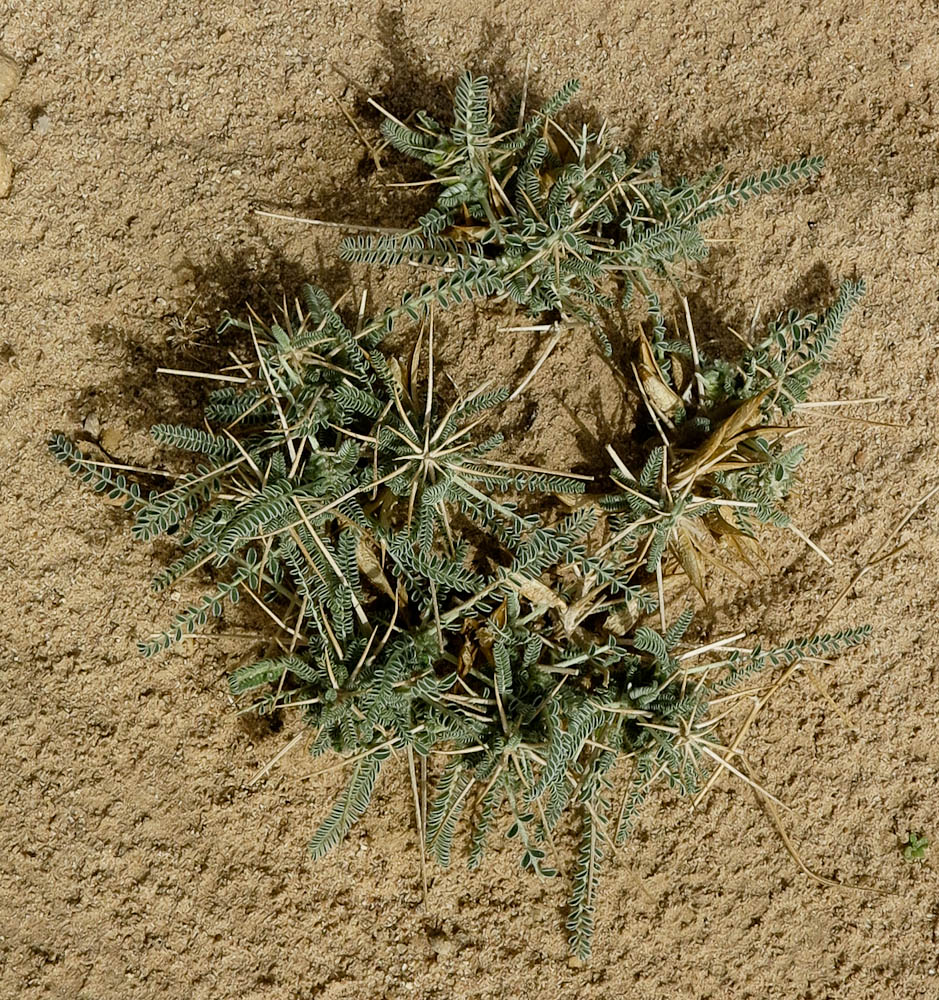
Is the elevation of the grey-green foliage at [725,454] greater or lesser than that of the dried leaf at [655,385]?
lesser

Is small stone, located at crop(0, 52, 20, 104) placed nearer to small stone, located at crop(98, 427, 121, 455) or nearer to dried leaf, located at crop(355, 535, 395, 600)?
small stone, located at crop(98, 427, 121, 455)

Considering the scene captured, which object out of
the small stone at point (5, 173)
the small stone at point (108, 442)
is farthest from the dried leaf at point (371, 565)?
the small stone at point (5, 173)

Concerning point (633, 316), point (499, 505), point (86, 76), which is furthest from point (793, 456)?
point (86, 76)

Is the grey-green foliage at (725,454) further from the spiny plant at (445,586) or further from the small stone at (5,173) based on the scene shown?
the small stone at (5,173)

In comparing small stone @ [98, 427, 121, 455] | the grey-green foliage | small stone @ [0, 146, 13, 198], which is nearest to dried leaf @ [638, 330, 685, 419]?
the grey-green foliage

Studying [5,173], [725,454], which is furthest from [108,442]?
[725,454]

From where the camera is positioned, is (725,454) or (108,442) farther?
(108,442)

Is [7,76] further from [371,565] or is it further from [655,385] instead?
[655,385]
